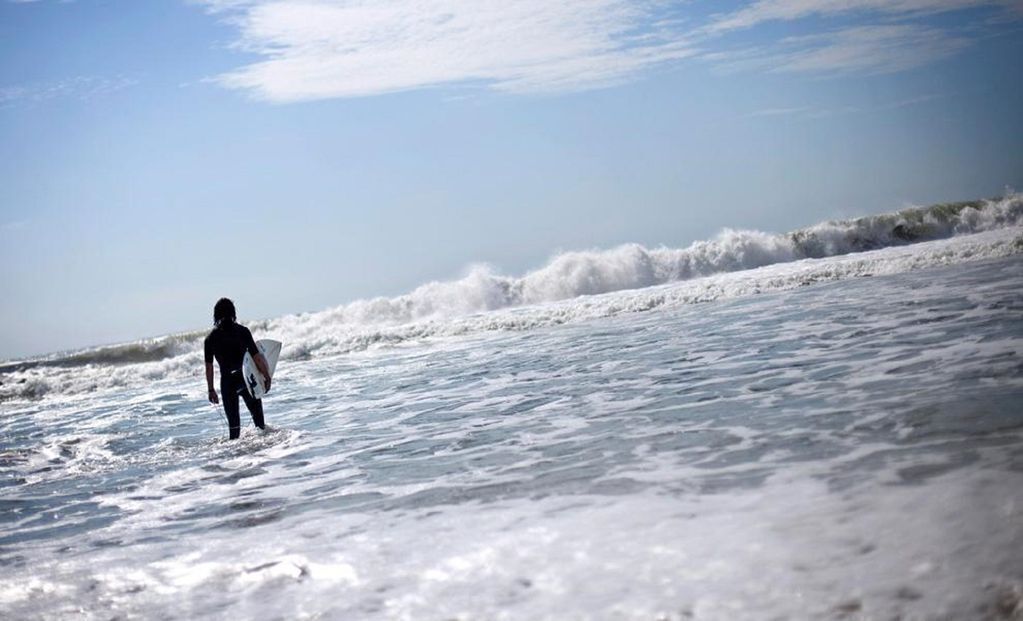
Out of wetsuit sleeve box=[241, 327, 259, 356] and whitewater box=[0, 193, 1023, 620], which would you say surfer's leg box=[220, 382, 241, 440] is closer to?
whitewater box=[0, 193, 1023, 620]

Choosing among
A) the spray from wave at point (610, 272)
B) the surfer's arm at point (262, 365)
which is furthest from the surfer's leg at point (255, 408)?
the spray from wave at point (610, 272)

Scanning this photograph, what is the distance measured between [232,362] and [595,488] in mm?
7607

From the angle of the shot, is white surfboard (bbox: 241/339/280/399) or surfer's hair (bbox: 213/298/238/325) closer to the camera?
white surfboard (bbox: 241/339/280/399)

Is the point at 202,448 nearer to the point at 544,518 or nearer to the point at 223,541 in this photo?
the point at 223,541

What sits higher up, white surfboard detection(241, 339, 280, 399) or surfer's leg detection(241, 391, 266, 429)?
white surfboard detection(241, 339, 280, 399)

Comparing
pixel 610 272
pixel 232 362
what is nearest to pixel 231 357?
pixel 232 362

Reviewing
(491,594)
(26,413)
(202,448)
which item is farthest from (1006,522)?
(26,413)

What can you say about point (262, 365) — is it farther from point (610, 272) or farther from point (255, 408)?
point (610, 272)

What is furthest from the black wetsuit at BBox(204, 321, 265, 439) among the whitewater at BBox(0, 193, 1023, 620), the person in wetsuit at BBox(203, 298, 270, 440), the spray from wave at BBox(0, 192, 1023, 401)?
the spray from wave at BBox(0, 192, 1023, 401)

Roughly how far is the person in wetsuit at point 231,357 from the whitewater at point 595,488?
0.38 meters

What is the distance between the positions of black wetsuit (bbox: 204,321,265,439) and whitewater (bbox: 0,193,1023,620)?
36cm

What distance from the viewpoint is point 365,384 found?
16.5 meters

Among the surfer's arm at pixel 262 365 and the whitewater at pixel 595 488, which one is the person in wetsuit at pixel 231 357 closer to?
the surfer's arm at pixel 262 365

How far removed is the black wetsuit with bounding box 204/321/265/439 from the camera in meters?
11.9
